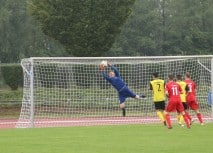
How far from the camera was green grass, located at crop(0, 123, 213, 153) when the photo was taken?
48.9 ft

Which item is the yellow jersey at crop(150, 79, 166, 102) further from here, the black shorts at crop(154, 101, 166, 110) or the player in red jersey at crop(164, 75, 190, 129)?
the player in red jersey at crop(164, 75, 190, 129)

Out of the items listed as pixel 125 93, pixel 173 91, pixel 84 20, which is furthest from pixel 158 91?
pixel 84 20

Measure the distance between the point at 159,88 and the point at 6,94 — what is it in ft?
61.1

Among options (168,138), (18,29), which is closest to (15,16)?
(18,29)

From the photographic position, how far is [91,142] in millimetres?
16828

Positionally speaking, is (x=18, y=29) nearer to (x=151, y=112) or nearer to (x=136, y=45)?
(x=136, y=45)

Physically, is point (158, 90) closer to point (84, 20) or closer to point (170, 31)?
point (84, 20)

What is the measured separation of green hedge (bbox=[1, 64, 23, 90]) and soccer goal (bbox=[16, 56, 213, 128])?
1055cm

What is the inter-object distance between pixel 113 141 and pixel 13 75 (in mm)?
24293

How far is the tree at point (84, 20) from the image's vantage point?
123 feet

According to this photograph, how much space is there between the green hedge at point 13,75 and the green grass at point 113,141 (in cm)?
1944

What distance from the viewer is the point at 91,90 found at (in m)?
29.1

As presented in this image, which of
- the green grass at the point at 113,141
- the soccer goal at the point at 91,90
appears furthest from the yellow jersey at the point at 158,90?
the soccer goal at the point at 91,90

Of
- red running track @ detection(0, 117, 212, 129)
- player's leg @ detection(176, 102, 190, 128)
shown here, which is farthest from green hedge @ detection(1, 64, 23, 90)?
player's leg @ detection(176, 102, 190, 128)
